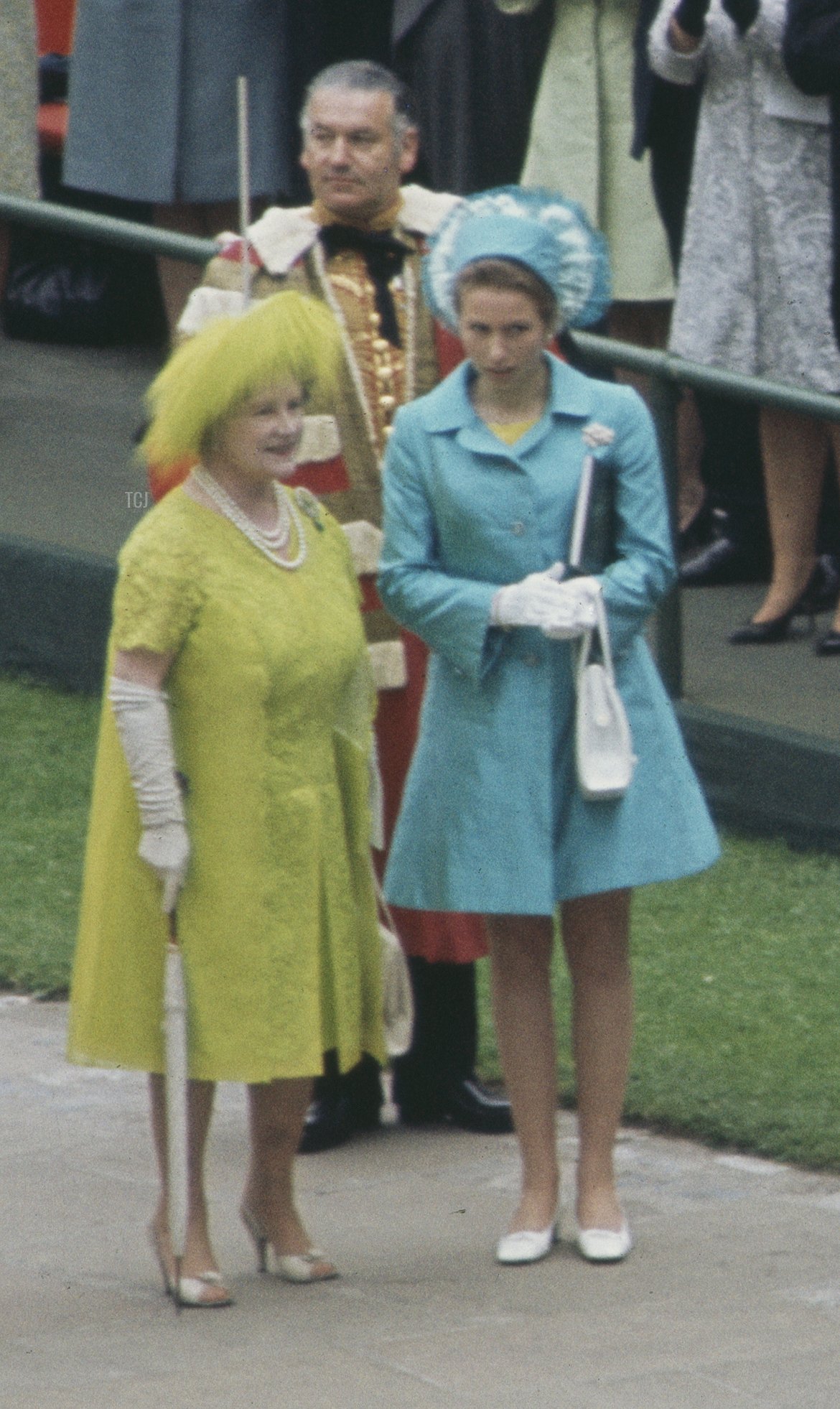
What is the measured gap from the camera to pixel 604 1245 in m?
5.18

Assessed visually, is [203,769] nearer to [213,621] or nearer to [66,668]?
[213,621]

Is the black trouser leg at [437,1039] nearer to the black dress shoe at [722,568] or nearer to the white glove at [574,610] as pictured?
the white glove at [574,610]

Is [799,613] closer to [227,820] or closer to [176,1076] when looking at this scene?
[227,820]

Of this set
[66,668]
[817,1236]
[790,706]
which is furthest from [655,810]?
[66,668]

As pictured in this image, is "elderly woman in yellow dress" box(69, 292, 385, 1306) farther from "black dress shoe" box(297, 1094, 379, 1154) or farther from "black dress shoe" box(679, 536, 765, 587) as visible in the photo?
"black dress shoe" box(679, 536, 765, 587)

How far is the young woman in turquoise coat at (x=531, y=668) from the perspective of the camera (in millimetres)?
5102

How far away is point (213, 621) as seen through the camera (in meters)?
4.86

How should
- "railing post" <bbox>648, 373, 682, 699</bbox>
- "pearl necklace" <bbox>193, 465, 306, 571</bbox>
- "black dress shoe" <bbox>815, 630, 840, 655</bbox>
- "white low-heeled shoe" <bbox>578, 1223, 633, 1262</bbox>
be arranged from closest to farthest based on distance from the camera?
"pearl necklace" <bbox>193, 465, 306, 571</bbox> < "white low-heeled shoe" <bbox>578, 1223, 633, 1262</bbox> < "black dress shoe" <bbox>815, 630, 840, 655</bbox> < "railing post" <bbox>648, 373, 682, 699</bbox>

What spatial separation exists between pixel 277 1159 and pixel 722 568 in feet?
10.3

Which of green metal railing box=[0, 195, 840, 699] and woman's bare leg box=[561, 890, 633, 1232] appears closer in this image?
woman's bare leg box=[561, 890, 633, 1232]

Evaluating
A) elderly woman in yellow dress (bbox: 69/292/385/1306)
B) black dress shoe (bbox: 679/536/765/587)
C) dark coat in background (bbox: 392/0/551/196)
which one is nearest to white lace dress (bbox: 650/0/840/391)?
black dress shoe (bbox: 679/536/765/587)

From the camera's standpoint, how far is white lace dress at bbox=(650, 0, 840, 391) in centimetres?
774

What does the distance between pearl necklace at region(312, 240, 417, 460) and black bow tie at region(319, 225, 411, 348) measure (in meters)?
0.02

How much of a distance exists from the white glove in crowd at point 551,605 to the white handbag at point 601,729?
4 cm
